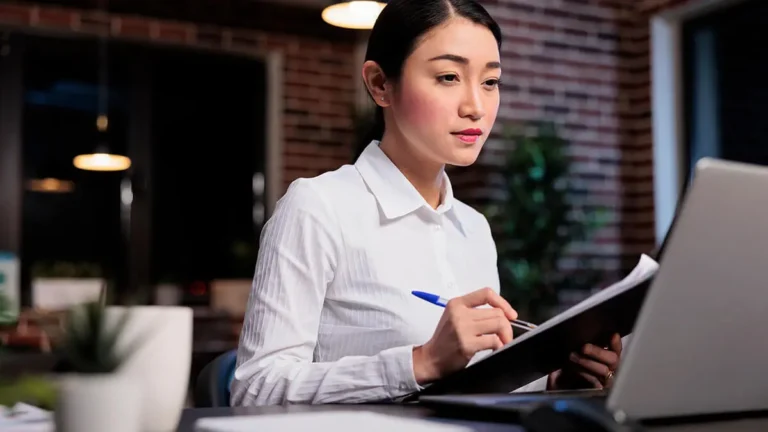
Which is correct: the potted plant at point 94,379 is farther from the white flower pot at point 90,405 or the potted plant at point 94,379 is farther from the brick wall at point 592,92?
the brick wall at point 592,92

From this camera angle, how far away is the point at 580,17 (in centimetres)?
464

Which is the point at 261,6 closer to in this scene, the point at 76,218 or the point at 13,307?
the point at 76,218

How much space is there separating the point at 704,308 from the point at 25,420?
0.71 meters

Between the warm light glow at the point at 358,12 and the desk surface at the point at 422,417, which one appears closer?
the desk surface at the point at 422,417

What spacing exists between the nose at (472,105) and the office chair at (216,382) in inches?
21.0

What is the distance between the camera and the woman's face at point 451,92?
1344 millimetres

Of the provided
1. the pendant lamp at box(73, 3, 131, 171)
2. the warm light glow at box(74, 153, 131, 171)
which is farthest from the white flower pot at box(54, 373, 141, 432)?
the pendant lamp at box(73, 3, 131, 171)

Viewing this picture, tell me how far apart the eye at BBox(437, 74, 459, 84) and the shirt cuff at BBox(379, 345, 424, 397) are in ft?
1.46

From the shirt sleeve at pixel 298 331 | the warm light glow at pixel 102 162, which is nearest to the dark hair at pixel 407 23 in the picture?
the shirt sleeve at pixel 298 331

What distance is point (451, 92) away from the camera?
1.34 meters

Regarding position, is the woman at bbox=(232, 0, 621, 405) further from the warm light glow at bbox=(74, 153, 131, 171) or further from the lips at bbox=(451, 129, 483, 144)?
the warm light glow at bbox=(74, 153, 131, 171)

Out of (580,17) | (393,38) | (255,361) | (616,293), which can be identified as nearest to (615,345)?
(616,293)

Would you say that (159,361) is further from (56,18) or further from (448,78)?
(56,18)

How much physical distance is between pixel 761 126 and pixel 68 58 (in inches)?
157
